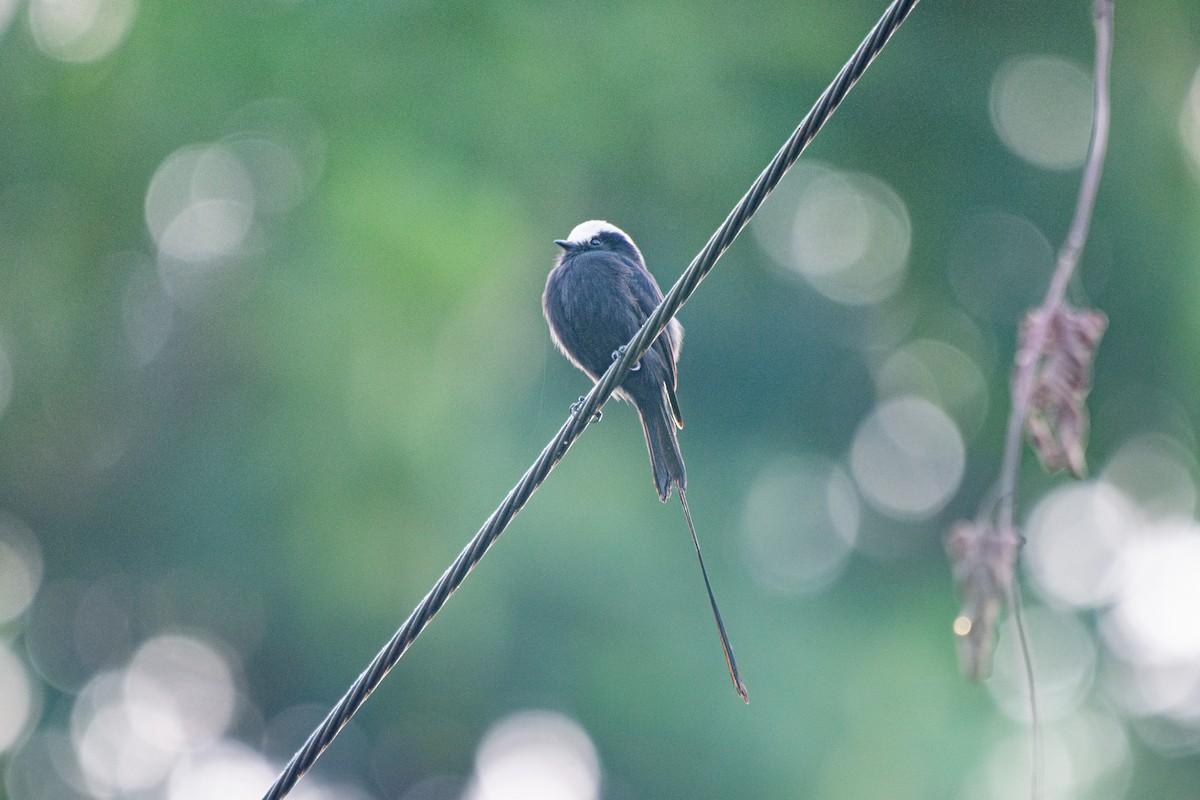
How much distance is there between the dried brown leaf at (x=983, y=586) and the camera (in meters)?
1.82

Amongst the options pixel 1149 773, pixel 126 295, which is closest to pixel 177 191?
pixel 126 295

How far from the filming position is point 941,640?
9133 mm

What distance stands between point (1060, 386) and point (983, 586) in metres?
0.33

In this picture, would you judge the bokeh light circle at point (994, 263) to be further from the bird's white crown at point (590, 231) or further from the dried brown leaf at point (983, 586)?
the dried brown leaf at point (983, 586)

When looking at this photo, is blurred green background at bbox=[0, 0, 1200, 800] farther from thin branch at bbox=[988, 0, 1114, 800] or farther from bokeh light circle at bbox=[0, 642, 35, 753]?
thin branch at bbox=[988, 0, 1114, 800]

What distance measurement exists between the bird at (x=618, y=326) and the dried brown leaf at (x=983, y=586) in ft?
7.98

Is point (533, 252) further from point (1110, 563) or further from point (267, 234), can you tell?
point (1110, 563)

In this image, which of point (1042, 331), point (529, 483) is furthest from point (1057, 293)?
point (529, 483)

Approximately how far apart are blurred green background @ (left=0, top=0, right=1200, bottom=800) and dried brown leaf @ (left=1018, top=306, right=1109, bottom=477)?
6988mm

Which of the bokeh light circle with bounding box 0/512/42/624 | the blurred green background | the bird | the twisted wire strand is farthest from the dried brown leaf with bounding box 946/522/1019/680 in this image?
the bokeh light circle with bounding box 0/512/42/624

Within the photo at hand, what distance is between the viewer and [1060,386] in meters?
1.93

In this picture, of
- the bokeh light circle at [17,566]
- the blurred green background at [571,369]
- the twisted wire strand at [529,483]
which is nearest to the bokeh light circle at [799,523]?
the blurred green background at [571,369]

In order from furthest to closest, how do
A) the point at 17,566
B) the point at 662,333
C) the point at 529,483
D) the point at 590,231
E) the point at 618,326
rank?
the point at 17,566
the point at 590,231
the point at 618,326
the point at 662,333
the point at 529,483

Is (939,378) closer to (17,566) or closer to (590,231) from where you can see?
(590,231)
